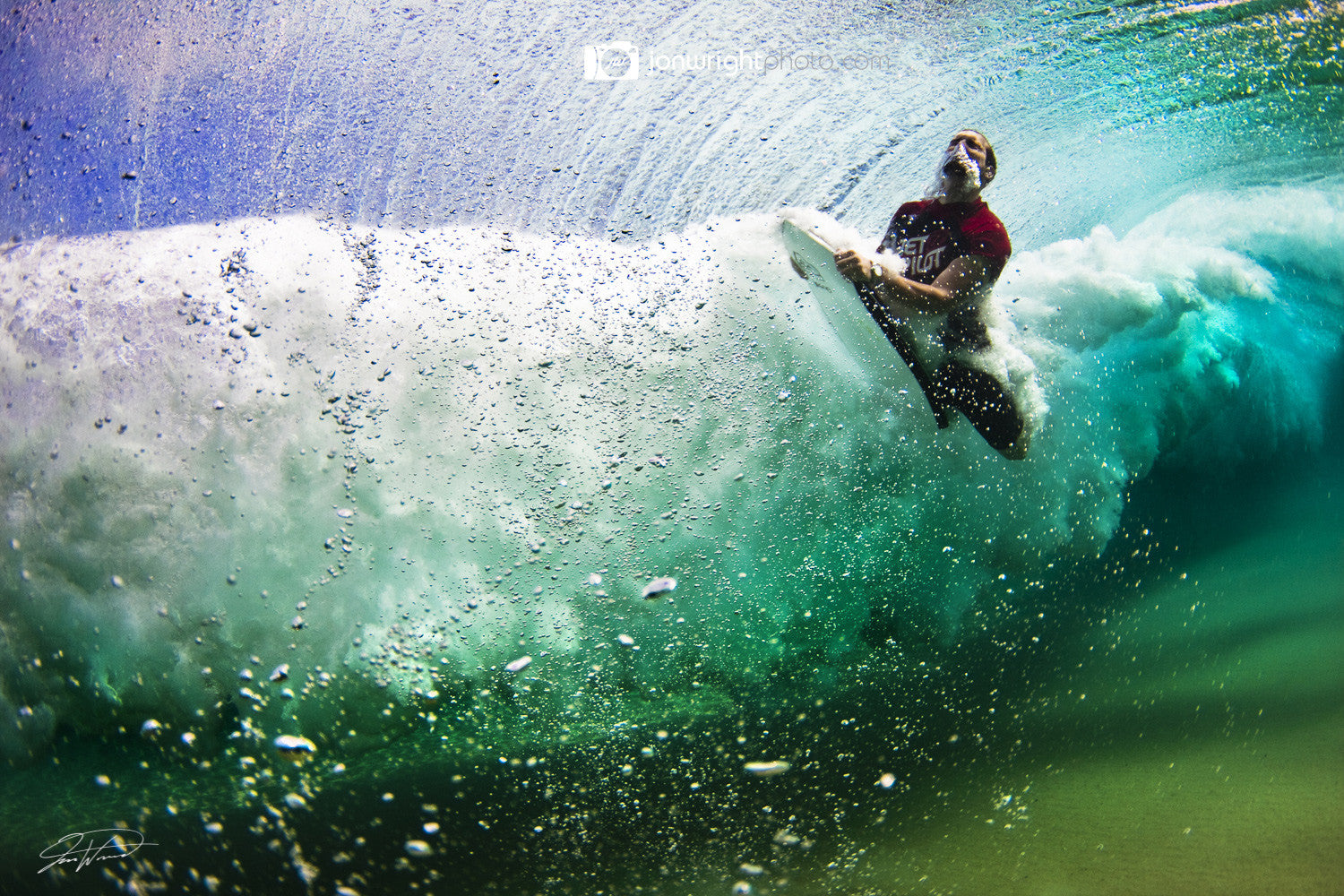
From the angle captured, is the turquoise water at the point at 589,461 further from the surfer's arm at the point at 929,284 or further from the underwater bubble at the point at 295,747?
the surfer's arm at the point at 929,284

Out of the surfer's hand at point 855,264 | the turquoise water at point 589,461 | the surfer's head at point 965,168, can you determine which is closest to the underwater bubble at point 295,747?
the turquoise water at point 589,461

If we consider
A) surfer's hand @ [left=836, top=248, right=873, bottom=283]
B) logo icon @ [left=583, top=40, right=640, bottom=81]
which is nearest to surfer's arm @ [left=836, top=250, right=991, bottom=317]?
surfer's hand @ [left=836, top=248, right=873, bottom=283]

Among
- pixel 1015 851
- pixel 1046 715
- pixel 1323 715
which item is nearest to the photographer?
pixel 1015 851

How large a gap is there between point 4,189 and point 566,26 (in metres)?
2.15

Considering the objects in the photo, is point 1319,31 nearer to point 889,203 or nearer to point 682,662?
A: point 889,203

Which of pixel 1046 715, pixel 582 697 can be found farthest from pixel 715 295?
pixel 1046 715

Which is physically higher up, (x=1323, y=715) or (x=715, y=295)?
(x=715, y=295)

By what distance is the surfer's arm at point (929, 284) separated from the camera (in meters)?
2.32

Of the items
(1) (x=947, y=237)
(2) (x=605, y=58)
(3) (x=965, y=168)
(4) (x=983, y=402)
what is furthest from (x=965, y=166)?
(2) (x=605, y=58)

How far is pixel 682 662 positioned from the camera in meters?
2.99

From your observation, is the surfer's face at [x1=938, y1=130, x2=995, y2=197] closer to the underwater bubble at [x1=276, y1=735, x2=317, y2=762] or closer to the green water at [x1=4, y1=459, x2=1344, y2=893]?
the green water at [x1=4, y1=459, x2=1344, y2=893]
